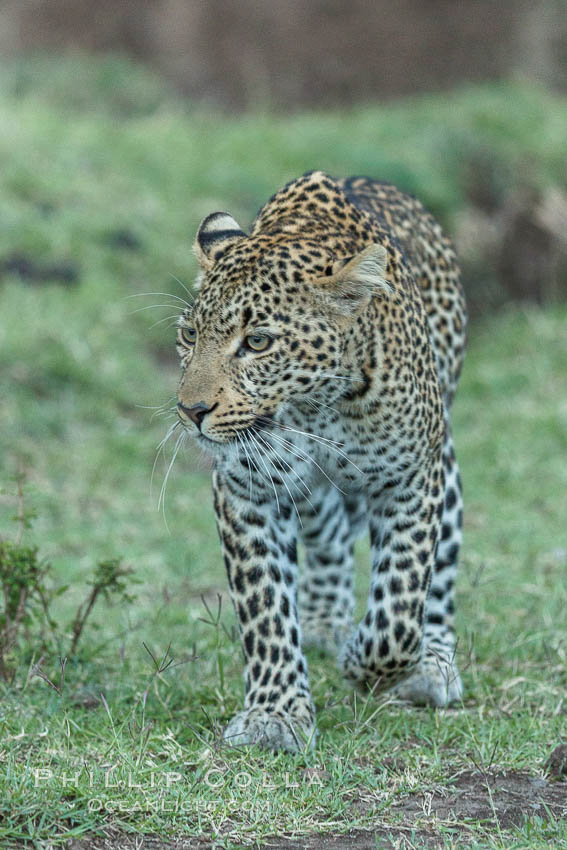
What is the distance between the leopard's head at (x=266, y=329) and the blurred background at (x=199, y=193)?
46 centimetres

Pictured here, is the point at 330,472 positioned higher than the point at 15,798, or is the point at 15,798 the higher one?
the point at 330,472

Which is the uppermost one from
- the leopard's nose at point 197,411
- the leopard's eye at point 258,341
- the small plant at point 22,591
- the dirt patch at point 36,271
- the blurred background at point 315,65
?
the blurred background at point 315,65

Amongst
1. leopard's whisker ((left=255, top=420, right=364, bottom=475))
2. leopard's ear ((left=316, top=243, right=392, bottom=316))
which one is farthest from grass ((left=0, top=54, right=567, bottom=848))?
leopard's ear ((left=316, top=243, right=392, bottom=316))

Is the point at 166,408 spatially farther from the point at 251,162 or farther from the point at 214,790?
the point at 251,162

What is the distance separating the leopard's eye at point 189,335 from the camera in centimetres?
479

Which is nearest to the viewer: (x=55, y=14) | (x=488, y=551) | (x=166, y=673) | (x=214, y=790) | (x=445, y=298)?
(x=214, y=790)

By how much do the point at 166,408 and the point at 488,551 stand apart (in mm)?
3637

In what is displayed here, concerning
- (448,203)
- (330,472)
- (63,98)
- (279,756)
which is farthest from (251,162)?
(279,756)

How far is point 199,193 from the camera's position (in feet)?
44.5

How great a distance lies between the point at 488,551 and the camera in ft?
26.5

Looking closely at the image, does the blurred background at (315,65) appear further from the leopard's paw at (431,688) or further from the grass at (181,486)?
the leopard's paw at (431,688)

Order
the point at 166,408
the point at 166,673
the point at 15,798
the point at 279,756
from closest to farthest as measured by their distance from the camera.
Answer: the point at 15,798 → the point at 279,756 → the point at 166,408 → the point at 166,673

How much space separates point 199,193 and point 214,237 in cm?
857

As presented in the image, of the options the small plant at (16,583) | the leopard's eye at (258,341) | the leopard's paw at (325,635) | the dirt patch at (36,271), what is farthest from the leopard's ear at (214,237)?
the dirt patch at (36,271)
